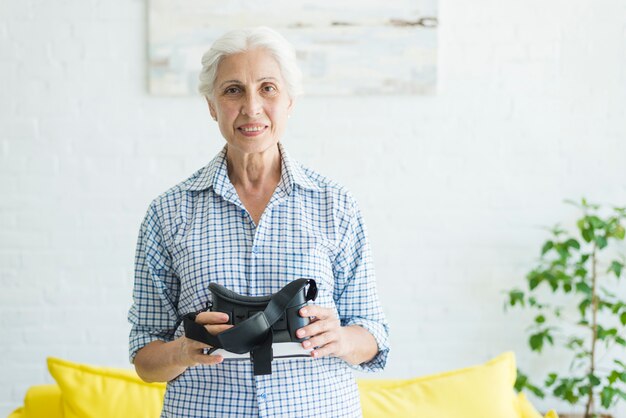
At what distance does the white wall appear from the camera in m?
2.88

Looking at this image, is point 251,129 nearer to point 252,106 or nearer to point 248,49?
point 252,106

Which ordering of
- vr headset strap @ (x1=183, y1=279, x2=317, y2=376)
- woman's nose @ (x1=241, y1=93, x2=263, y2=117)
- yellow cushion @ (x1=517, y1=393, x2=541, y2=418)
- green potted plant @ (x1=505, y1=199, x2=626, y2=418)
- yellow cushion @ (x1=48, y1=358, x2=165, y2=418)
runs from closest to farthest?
vr headset strap @ (x1=183, y1=279, x2=317, y2=376), woman's nose @ (x1=241, y1=93, x2=263, y2=117), yellow cushion @ (x1=48, y1=358, x2=165, y2=418), yellow cushion @ (x1=517, y1=393, x2=541, y2=418), green potted plant @ (x1=505, y1=199, x2=626, y2=418)

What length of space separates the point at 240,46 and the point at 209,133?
1.36 meters

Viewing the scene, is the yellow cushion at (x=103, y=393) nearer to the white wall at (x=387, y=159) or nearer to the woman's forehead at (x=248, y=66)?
the white wall at (x=387, y=159)

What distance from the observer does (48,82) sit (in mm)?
2896

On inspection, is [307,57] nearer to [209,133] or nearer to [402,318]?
[209,133]

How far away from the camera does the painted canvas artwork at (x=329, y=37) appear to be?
9.33 ft

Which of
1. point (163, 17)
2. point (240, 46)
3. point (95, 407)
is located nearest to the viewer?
point (240, 46)

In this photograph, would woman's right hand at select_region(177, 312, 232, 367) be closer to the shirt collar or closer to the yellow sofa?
the shirt collar

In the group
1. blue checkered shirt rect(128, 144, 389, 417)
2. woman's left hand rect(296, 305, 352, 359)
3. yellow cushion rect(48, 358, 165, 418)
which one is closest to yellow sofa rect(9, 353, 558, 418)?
yellow cushion rect(48, 358, 165, 418)

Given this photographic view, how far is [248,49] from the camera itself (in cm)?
159

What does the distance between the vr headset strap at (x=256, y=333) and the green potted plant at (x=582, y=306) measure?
1.53 m

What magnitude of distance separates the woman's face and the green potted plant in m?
1.44

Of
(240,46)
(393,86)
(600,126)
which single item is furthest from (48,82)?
(600,126)
